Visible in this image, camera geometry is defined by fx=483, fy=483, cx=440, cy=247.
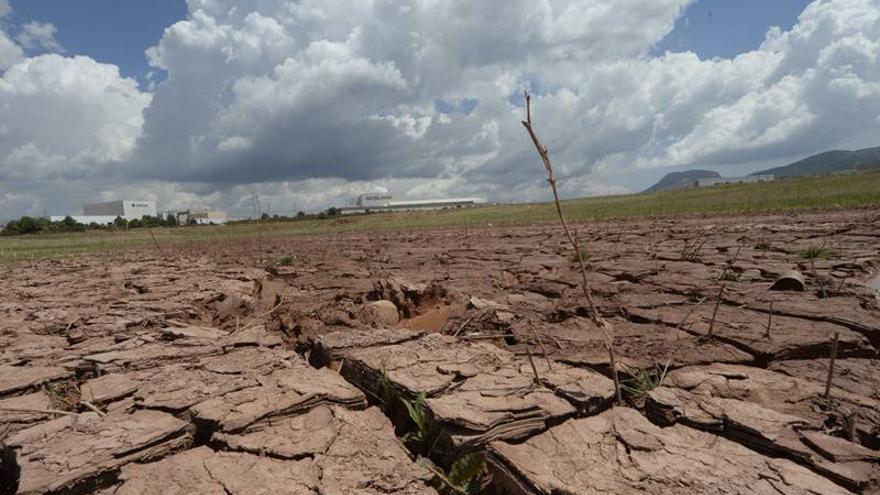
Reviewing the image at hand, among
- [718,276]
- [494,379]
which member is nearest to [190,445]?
[494,379]

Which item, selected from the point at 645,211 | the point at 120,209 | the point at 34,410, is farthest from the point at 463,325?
the point at 120,209

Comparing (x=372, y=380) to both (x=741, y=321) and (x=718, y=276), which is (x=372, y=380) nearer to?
(x=741, y=321)

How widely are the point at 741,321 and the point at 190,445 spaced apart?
320 centimetres

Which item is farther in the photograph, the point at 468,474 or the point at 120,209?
the point at 120,209

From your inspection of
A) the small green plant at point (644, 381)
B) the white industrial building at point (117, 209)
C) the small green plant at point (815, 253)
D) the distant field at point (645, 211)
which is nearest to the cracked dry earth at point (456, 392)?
the small green plant at point (644, 381)

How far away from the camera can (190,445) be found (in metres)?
1.93

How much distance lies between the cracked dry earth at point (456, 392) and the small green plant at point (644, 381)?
0.4 inches

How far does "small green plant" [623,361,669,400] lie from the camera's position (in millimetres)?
2201

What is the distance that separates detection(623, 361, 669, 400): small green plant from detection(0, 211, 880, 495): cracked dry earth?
1 cm

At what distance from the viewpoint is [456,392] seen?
2.14 m

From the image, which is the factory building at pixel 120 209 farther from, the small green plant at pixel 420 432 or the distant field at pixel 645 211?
the small green plant at pixel 420 432

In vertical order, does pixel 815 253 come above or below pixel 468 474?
above

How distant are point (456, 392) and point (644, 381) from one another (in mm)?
910

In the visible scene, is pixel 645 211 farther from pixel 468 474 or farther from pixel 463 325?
pixel 468 474
